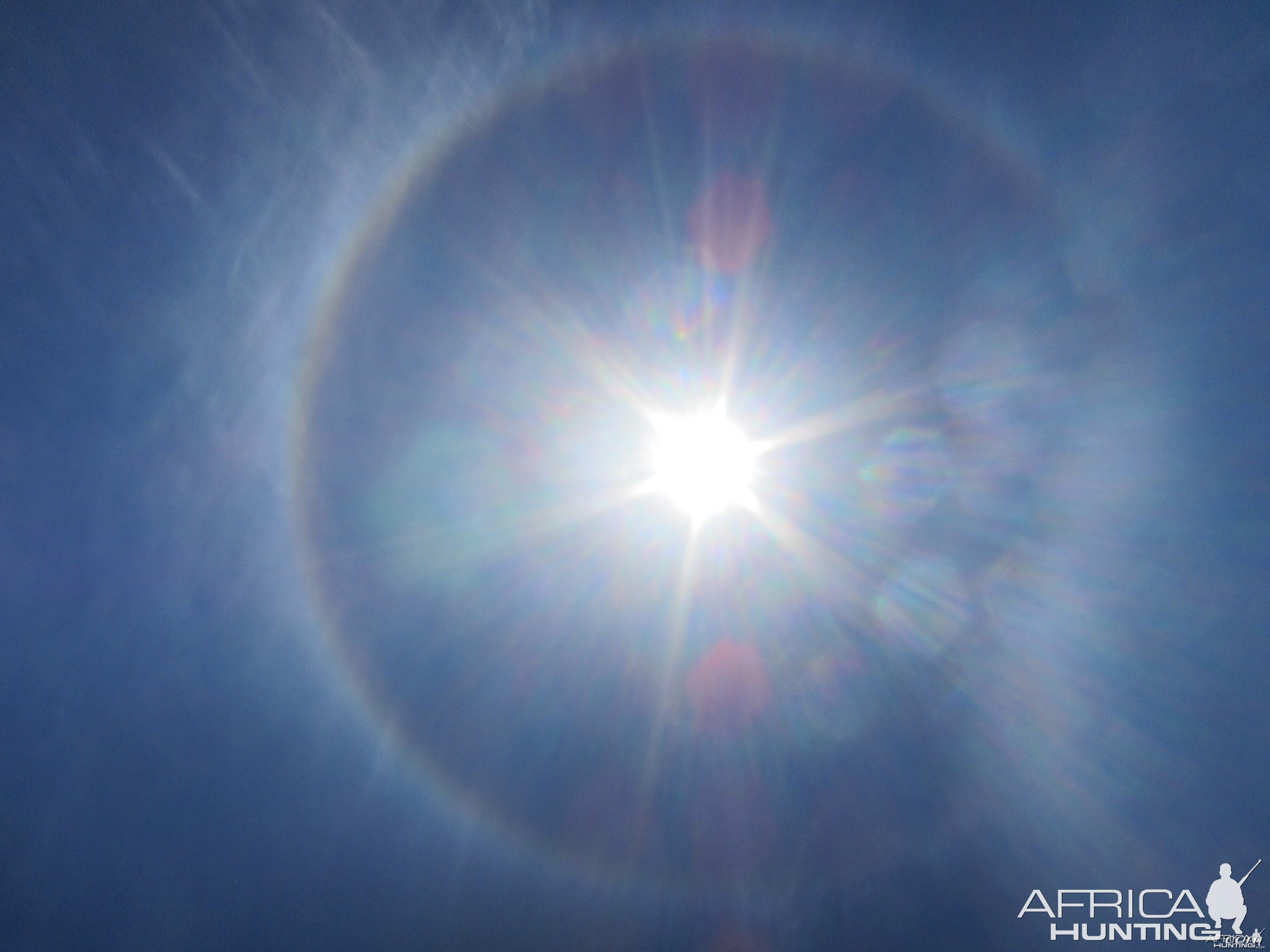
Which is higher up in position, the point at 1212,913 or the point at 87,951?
the point at 1212,913

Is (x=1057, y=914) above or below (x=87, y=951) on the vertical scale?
above

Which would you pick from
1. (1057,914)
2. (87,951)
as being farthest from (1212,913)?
(87,951)

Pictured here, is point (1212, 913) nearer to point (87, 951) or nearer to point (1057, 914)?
point (1057, 914)

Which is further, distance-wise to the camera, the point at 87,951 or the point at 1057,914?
the point at 1057,914
